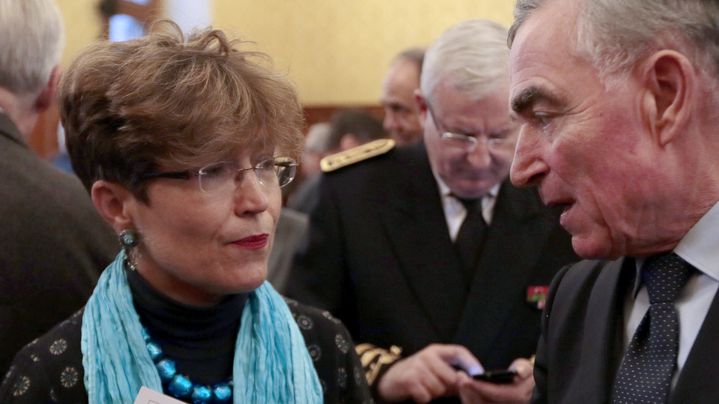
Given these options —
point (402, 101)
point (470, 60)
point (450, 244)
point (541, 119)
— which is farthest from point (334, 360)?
point (402, 101)

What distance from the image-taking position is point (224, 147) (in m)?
1.80

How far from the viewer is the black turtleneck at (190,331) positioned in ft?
6.12

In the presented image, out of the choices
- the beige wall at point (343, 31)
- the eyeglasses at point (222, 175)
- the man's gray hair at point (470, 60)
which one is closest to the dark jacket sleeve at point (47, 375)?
the eyeglasses at point (222, 175)

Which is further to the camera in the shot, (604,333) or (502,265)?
(502,265)

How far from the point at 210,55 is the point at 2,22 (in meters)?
0.66

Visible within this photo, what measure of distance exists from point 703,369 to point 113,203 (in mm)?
1084

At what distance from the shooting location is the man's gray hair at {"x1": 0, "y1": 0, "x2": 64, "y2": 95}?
7.54 ft

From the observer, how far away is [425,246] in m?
2.66

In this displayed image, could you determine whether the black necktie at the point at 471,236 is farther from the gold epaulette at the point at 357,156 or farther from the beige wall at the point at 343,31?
the beige wall at the point at 343,31

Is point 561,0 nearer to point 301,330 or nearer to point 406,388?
point 301,330

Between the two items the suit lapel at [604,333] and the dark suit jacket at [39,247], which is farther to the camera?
the dark suit jacket at [39,247]

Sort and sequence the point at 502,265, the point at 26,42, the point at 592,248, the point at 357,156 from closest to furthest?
the point at 592,248 < the point at 26,42 < the point at 502,265 < the point at 357,156

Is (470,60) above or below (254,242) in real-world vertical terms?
above

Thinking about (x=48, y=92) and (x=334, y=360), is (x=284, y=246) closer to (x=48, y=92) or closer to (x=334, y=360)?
(x=48, y=92)
